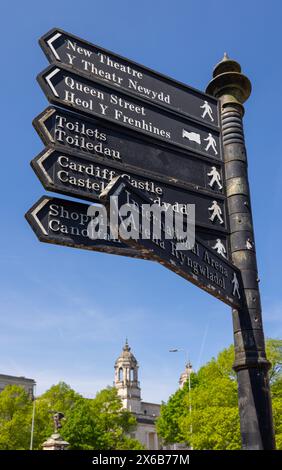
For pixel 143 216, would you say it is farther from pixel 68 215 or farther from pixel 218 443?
pixel 218 443

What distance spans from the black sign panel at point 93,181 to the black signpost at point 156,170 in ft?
0.03

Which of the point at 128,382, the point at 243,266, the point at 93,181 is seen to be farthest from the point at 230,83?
the point at 128,382

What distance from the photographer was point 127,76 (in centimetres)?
530

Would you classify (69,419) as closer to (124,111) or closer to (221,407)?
(221,407)

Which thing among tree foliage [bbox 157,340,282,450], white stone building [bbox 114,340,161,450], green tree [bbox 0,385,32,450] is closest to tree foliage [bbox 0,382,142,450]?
green tree [bbox 0,385,32,450]

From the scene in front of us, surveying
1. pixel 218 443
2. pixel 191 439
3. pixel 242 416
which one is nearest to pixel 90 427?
pixel 191 439

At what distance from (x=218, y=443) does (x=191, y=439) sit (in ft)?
10.9

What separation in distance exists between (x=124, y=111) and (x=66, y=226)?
154cm

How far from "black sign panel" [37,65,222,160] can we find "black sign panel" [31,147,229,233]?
0.54 metres

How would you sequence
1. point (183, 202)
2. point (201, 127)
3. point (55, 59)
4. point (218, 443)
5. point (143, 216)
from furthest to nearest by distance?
point (218, 443) < point (201, 127) < point (183, 202) < point (55, 59) < point (143, 216)

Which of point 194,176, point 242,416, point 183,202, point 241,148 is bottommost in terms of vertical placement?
point 242,416

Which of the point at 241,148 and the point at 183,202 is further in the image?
the point at 241,148

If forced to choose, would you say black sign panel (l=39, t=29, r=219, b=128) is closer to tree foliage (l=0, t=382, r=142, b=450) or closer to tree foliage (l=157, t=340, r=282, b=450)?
tree foliage (l=157, t=340, r=282, b=450)

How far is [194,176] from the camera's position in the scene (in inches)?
213
